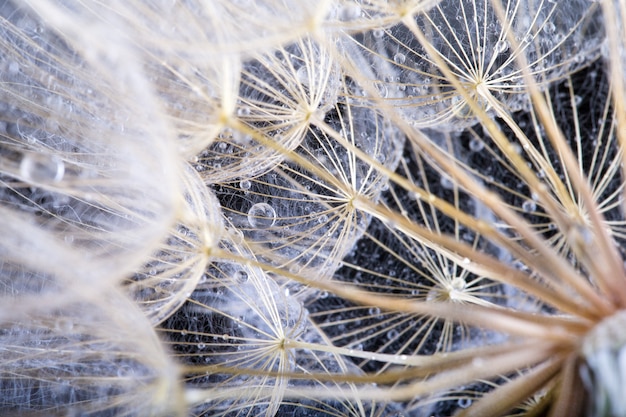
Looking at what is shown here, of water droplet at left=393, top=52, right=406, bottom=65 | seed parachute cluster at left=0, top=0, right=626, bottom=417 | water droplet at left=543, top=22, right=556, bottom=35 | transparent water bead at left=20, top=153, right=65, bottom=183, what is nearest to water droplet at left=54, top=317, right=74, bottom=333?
seed parachute cluster at left=0, top=0, right=626, bottom=417

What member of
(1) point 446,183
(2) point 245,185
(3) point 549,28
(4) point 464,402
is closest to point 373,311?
(4) point 464,402

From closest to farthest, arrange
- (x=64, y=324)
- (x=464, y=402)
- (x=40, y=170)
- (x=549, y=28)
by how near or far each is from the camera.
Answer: (x=40, y=170) < (x=64, y=324) < (x=549, y=28) < (x=464, y=402)

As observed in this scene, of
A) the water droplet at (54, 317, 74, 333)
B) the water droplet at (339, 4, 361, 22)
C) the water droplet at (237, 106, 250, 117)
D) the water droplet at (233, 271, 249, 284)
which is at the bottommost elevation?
the water droplet at (54, 317, 74, 333)

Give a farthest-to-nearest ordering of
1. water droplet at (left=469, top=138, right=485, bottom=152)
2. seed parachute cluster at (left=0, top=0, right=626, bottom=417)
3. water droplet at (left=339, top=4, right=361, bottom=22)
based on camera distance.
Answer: water droplet at (left=469, top=138, right=485, bottom=152), water droplet at (left=339, top=4, right=361, bottom=22), seed parachute cluster at (left=0, top=0, right=626, bottom=417)

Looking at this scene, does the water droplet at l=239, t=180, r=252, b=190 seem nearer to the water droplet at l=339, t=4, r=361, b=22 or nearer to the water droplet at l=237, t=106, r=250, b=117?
the water droplet at l=237, t=106, r=250, b=117

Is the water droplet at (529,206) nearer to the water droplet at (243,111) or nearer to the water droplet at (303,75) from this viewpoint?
the water droplet at (303,75)

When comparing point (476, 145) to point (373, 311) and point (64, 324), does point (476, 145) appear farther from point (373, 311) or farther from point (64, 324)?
point (64, 324)
